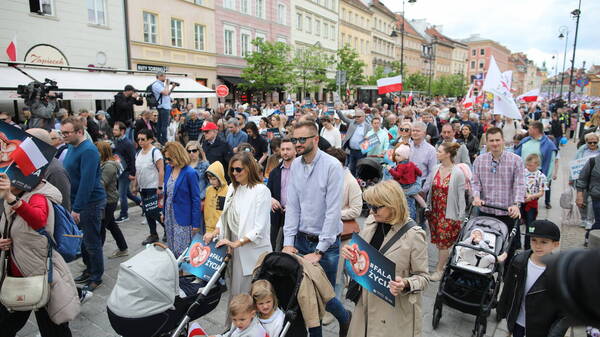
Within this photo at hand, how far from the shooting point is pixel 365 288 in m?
3.01

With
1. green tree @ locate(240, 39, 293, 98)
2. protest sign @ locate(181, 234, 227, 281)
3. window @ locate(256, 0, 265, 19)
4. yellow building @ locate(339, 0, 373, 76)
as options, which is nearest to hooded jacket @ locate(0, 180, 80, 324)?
protest sign @ locate(181, 234, 227, 281)

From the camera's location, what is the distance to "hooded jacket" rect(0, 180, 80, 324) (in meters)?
3.42

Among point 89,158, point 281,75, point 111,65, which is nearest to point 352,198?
point 89,158

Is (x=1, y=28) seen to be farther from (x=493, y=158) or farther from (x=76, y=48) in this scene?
(x=493, y=158)

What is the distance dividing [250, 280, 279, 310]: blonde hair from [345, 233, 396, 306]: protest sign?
71cm

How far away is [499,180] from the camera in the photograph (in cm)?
498

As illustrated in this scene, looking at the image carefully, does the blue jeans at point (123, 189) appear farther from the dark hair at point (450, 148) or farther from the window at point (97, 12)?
the window at point (97, 12)

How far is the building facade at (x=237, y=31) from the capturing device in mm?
30500

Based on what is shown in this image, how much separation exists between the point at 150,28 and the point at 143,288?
985 inches

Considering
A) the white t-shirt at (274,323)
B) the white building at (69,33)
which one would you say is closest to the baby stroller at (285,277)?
the white t-shirt at (274,323)

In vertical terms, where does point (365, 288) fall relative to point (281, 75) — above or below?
below

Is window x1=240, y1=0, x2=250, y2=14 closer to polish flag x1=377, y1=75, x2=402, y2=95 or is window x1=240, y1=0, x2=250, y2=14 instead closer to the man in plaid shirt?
polish flag x1=377, y1=75, x2=402, y2=95

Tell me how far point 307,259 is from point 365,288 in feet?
2.07

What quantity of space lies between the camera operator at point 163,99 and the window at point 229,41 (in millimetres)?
20460
